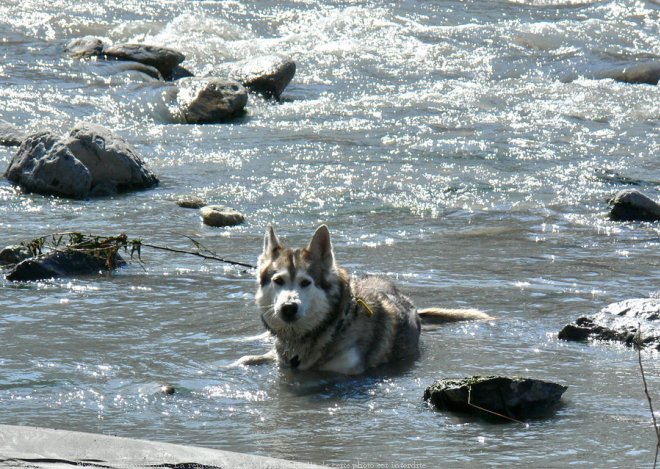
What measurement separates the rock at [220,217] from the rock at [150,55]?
317 inches

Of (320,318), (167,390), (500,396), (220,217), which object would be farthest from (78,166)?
(500,396)

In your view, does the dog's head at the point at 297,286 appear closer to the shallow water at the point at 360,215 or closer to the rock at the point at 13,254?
the shallow water at the point at 360,215

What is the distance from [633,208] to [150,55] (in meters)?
10.00

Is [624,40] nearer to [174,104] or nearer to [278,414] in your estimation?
[174,104]

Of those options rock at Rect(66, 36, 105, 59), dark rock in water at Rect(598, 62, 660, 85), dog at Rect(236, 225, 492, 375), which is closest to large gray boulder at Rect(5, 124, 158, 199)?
dog at Rect(236, 225, 492, 375)

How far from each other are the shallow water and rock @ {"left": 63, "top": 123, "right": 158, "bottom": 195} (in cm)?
40

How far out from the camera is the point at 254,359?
298 inches

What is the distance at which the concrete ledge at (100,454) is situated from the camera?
445cm

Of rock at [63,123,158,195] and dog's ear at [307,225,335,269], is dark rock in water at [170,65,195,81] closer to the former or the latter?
rock at [63,123,158,195]

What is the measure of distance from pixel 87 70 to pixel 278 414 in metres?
13.2

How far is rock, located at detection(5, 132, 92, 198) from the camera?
41.1ft

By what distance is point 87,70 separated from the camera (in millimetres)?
18656

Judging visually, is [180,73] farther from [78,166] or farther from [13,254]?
[13,254]

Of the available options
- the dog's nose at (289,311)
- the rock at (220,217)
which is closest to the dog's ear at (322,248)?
the dog's nose at (289,311)
